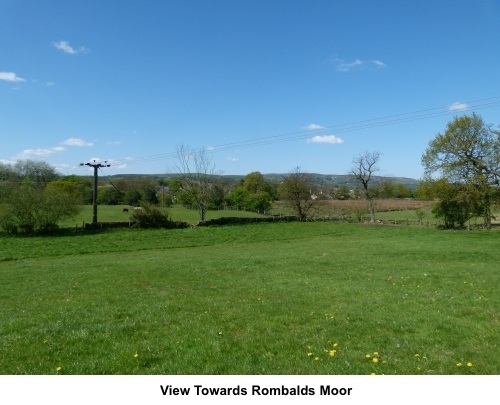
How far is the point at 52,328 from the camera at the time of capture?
9484mm

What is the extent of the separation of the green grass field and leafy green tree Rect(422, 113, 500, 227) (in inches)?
1257

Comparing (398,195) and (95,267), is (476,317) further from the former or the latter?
(398,195)

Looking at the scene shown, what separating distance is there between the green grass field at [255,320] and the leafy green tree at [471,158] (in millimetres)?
31917

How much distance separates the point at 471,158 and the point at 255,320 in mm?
45910

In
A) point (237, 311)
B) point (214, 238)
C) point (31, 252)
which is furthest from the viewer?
point (214, 238)

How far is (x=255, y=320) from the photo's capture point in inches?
395

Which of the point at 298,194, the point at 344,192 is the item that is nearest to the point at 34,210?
the point at 298,194

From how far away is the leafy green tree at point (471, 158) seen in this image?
46.2 metres

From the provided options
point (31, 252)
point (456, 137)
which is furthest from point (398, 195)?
point (31, 252)

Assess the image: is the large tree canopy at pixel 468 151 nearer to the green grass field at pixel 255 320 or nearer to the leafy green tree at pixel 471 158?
the leafy green tree at pixel 471 158

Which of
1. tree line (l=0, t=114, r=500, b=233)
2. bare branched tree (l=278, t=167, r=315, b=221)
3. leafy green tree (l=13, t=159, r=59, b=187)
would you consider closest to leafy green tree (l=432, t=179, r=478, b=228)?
tree line (l=0, t=114, r=500, b=233)

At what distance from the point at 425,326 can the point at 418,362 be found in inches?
89.7

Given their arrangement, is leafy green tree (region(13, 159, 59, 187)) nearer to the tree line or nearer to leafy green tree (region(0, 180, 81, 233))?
Result: the tree line

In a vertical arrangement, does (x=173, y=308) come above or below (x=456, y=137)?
below
